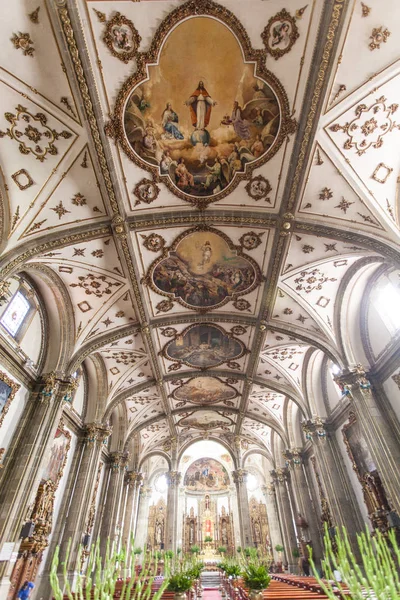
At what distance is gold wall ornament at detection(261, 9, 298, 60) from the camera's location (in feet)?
26.1

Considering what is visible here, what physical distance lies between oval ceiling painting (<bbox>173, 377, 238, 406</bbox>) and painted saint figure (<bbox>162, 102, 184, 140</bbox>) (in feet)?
51.7

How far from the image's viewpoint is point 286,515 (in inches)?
984

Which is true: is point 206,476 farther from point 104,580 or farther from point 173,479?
point 104,580

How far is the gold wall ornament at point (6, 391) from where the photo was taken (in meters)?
11.2

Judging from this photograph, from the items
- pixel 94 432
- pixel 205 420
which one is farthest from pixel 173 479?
pixel 94 432

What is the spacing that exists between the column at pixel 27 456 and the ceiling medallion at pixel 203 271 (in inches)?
227

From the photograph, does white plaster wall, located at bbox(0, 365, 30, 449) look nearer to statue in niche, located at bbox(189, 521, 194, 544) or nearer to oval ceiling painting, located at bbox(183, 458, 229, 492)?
oval ceiling painting, located at bbox(183, 458, 229, 492)

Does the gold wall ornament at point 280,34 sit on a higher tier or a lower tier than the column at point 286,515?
higher

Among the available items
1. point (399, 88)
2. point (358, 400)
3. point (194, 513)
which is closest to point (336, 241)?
point (399, 88)

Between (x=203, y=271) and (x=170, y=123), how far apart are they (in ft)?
19.6

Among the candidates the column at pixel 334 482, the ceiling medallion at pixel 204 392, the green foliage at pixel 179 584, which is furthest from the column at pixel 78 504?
the column at pixel 334 482

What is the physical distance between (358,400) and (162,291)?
9.15 metres

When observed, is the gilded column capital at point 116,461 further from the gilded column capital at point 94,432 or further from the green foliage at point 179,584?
the green foliage at point 179,584

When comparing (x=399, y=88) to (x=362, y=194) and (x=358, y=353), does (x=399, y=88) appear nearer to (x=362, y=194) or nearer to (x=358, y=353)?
(x=362, y=194)
